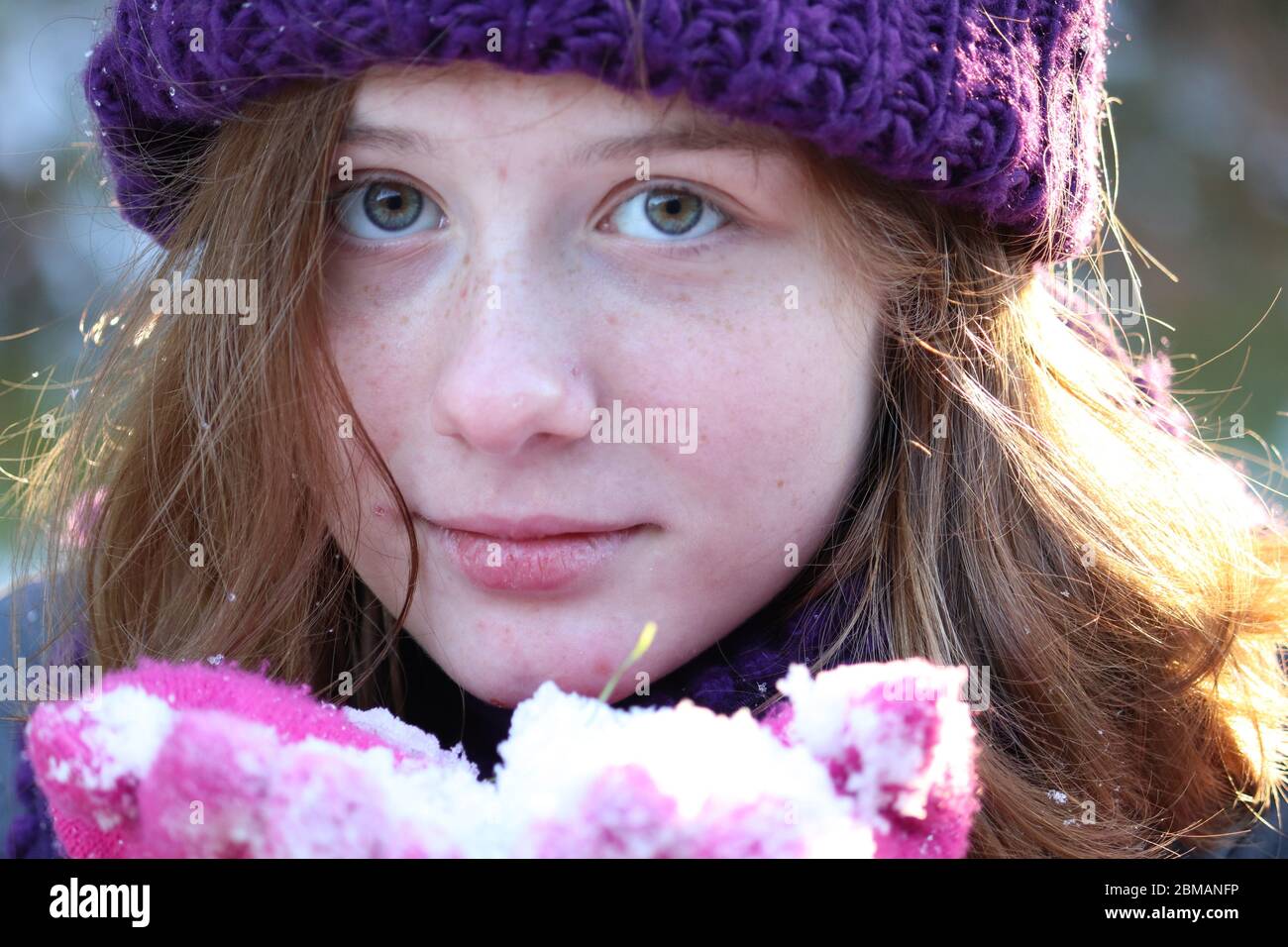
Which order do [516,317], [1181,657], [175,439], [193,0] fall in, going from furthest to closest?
[175,439]
[1181,657]
[193,0]
[516,317]

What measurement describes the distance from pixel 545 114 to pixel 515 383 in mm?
264

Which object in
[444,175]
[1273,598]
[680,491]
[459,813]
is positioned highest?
[444,175]

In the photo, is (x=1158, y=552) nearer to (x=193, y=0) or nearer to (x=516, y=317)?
(x=516, y=317)

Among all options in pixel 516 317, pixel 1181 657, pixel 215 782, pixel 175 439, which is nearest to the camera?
pixel 215 782

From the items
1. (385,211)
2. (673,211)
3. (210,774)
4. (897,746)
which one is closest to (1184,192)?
(673,211)

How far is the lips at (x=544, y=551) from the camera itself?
1.22 metres

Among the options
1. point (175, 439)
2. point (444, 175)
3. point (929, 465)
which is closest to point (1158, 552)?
point (929, 465)

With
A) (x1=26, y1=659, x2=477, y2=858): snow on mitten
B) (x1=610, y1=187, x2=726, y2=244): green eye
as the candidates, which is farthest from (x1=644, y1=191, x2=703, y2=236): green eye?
(x1=26, y1=659, x2=477, y2=858): snow on mitten

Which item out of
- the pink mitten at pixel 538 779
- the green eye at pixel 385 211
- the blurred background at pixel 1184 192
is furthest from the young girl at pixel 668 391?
the blurred background at pixel 1184 192

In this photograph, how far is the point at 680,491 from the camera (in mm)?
1219

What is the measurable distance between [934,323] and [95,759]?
38.1 inches

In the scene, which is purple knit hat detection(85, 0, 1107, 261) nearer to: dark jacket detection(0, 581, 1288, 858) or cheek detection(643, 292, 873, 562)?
cheek detection(643, 292, 873, 562)

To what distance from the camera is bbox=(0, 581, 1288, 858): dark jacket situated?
1.31 m

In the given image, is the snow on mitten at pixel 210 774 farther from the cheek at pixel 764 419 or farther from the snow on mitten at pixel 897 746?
the cheek at pixel 764 419
